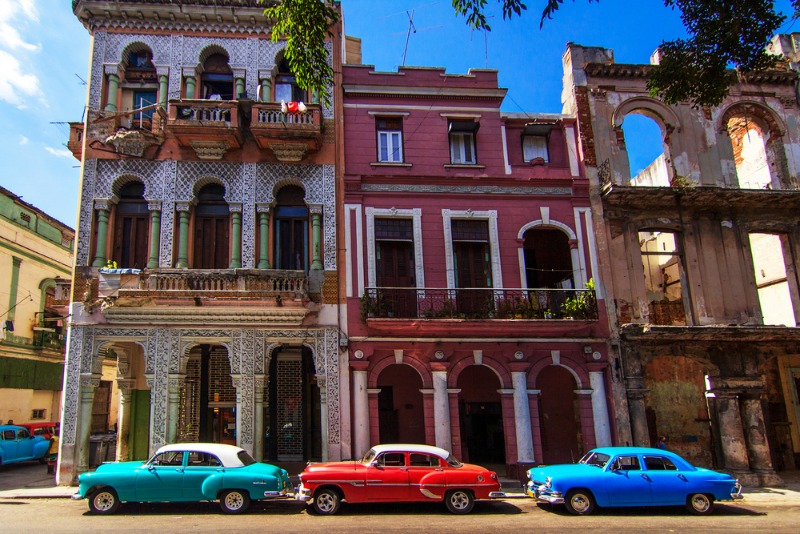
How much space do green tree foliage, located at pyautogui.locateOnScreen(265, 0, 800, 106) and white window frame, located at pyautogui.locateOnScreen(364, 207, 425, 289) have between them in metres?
6.41

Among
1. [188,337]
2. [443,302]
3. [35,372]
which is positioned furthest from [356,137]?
[35,372]

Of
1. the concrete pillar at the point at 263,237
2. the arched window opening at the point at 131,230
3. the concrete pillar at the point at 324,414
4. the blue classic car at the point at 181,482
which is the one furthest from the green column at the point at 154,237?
the blue classic car at the point at 181,482

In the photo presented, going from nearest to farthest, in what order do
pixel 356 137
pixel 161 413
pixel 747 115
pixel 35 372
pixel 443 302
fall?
pixel 161 413, pixel 443 302, pixel 356 137, pixel 747 115, pixel 35 372

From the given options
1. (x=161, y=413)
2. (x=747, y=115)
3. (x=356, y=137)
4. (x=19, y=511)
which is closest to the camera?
(x=19, y=511)

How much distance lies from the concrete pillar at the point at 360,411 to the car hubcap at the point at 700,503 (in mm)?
8055

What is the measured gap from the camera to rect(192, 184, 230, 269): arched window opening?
17.2m

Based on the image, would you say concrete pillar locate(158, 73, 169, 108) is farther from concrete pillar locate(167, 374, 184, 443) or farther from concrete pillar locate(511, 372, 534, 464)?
concrete pillar locate(511, 372, 534, 464)

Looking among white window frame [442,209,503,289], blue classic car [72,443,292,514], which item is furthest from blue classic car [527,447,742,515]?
white window frame [442,209,503,289]

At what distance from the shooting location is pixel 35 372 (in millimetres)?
26812

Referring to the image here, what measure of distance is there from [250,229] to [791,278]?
17.2m

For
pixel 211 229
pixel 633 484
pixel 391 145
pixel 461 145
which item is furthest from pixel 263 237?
pixel 633 484

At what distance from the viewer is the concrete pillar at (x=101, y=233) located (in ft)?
54.0

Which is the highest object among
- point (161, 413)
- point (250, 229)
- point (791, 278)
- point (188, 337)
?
point (250, 229)

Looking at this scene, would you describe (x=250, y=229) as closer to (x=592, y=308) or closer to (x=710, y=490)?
(x=592, y=308)
